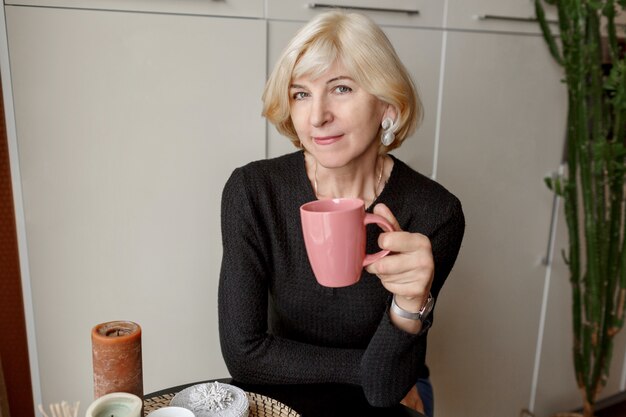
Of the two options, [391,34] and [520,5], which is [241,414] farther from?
[520,5]

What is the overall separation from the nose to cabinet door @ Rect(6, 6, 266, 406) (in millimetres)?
A: 439

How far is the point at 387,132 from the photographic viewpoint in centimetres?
113

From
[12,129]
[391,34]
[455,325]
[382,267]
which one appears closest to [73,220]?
[12,129]

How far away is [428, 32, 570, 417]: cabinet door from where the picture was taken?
168 cm

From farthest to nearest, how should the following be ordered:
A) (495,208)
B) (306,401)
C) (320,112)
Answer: (495,208)
(320,112)
(306,401)

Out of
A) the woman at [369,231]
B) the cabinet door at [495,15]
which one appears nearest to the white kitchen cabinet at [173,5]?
the woman at [369,231]

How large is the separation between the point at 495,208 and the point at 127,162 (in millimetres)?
1163

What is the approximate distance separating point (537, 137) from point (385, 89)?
100 cm

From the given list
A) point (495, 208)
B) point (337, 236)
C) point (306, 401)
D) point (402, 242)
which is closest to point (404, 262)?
point (402, 242)

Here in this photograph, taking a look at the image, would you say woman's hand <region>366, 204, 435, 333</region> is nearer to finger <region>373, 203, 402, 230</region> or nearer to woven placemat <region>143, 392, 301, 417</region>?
finger <region>373, 203, 402, 230</region>

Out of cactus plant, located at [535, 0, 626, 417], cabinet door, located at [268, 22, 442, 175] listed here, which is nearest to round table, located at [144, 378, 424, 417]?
cabinet door, located at [268, 22, 442, 175]

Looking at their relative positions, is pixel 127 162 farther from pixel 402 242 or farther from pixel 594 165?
pixel 594 165

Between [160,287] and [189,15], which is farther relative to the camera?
[160,287]

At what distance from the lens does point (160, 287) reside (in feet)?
4.71
